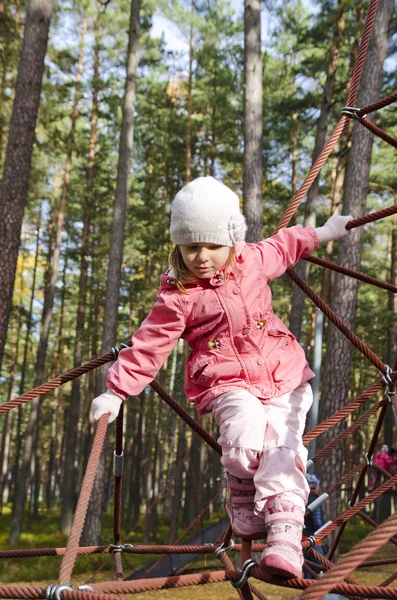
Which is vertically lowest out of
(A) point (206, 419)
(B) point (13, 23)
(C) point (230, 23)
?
(A) point (206, 419)

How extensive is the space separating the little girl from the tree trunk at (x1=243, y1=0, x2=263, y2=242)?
5.15 m

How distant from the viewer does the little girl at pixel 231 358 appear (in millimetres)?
1921

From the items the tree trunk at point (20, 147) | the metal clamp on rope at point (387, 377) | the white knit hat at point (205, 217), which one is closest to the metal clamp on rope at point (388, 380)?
the metal clamp on rope at point (387, 377)

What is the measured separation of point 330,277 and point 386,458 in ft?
15.8

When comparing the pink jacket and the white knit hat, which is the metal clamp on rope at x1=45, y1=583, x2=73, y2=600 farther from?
the white knit hat

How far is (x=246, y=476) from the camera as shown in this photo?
1.97m

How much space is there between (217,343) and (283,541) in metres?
0.62

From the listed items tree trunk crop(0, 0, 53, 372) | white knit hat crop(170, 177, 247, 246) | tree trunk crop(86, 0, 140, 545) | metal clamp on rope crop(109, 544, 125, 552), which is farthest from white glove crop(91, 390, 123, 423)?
tree trunk crop(86, 0, 140, 545)

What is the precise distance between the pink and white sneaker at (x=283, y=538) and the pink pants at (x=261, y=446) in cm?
3

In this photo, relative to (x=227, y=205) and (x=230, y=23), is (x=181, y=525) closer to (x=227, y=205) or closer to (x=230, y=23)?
(x=230, y=23)

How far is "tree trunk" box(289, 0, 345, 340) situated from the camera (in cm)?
1136

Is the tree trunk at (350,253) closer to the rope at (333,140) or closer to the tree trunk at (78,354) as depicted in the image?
the rope at (333,140)

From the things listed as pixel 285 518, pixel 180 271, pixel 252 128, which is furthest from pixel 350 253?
pixel 285 518

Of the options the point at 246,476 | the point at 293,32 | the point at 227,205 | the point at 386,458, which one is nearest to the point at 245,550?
the point at 246,476
